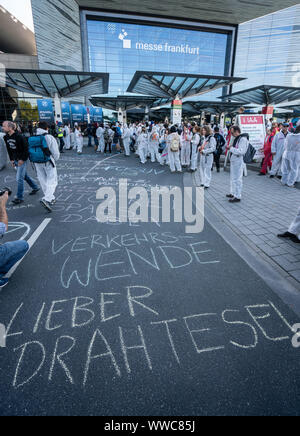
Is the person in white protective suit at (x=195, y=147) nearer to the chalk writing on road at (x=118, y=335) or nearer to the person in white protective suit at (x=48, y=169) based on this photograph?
the person in white protective suit at (x=48, y=169)

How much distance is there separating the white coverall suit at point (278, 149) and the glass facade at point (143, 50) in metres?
37.1

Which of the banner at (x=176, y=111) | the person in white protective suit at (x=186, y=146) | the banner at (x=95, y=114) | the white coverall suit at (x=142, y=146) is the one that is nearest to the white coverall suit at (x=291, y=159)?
the person in white protective suit at (x=186, y=146)

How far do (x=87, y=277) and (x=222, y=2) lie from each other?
49627 mm

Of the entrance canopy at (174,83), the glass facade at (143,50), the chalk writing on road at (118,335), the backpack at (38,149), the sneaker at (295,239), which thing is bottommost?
the chalk writing on road at (118,335)

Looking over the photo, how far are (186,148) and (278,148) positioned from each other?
15.0 feet

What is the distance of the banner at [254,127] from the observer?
9.68 m

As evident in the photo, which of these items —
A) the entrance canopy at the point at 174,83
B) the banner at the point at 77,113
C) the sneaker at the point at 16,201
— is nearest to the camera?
the sneaker at the point at 16,201

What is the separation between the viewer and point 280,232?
453cm

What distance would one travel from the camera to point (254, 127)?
9.76m

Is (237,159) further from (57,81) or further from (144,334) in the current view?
(57,81)

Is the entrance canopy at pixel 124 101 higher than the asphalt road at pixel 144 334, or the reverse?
the entrance canopy at pixel 124 101
